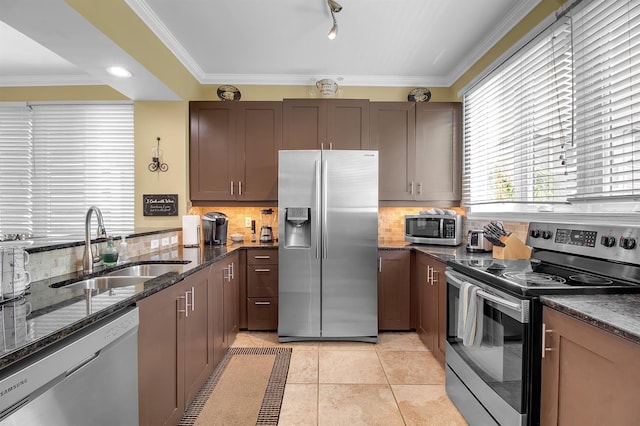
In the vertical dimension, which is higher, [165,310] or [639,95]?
[639,95]

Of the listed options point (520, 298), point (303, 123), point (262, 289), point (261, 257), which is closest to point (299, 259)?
point (261, 257)

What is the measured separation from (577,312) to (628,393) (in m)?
0.26

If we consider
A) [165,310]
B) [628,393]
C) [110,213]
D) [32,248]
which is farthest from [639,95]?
[110,213]

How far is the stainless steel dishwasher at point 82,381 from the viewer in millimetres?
862

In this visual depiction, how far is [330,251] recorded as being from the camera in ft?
10.4

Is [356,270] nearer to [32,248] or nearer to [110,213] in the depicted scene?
[32,248]

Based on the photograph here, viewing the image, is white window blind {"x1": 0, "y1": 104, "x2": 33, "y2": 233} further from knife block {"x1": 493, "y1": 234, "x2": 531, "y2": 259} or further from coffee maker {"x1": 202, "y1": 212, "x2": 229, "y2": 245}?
knife block {"x1": 493, "y1": 234, "x2": 531, "y2": 259}

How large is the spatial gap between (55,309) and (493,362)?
6.33 ft

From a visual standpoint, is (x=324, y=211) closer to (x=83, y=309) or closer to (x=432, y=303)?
(x=432, y=303)

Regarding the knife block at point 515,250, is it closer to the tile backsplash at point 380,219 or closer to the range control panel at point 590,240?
the range control panel at point 590,240

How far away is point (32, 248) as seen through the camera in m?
1.59

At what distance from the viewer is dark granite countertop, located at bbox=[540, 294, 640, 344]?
3.38 ft

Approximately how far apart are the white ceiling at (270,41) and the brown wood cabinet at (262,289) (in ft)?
5.87

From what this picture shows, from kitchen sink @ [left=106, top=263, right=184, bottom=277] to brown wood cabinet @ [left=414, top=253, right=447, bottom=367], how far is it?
1.91 m
